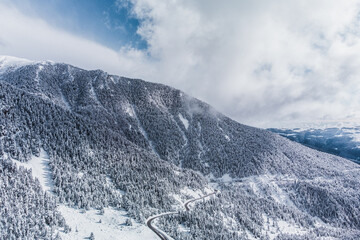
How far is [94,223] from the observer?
2844 inches

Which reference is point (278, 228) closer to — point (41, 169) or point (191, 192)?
point (191, 192)

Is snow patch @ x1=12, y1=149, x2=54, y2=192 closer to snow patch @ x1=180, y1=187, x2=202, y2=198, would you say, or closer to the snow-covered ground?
the snow-covered ground

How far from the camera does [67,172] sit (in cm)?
9294

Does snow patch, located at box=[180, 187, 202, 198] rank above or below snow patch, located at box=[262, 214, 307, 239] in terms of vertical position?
above

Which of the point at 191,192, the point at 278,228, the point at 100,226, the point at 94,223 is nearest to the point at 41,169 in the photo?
the point at 94,223

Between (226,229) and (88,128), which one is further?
(88,128)

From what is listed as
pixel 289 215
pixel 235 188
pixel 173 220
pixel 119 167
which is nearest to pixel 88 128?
pixel 119 167

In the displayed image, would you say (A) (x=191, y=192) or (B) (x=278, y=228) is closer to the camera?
(B) (x=278, y=228)

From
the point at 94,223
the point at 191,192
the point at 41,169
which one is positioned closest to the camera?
the point at 94,223

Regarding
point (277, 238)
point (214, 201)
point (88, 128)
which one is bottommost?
point (277, 238)

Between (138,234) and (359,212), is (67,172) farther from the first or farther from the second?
(359,212)

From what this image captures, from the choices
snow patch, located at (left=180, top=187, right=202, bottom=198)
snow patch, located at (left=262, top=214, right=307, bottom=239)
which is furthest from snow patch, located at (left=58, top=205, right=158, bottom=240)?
snow patch, located at (left=262, top=214, right=307, bottom=239)

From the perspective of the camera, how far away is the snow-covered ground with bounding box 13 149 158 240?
66188 mm

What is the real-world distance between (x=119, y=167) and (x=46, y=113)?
177ft
